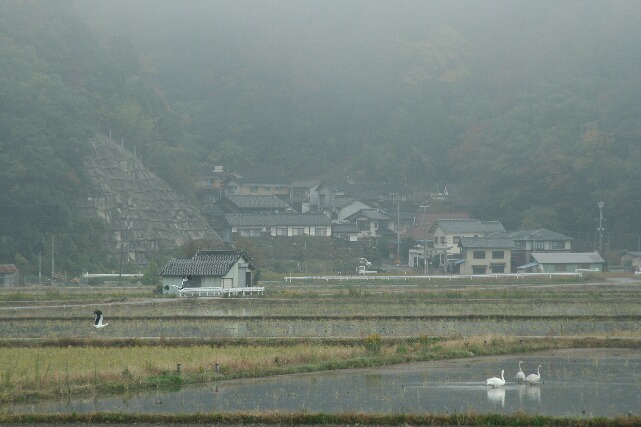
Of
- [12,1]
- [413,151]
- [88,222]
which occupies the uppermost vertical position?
[12,1]

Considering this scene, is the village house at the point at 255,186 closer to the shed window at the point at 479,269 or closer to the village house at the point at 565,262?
the shed window at the point at 479,269

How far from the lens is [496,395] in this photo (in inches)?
548

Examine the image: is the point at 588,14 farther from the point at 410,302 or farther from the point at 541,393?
the point at 541,393

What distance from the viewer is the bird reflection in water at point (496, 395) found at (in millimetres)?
13479

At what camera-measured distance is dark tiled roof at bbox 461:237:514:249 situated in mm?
49656

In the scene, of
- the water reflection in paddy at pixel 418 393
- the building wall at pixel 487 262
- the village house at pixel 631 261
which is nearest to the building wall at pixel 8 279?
the building wall at pixel 487 262

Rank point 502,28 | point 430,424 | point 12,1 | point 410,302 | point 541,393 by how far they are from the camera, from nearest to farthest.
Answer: point 430,424
point 541,393
point 410,302
point 12,1
point 502,28

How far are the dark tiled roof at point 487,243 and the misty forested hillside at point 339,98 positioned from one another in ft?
27.9

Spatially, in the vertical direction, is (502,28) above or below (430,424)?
above

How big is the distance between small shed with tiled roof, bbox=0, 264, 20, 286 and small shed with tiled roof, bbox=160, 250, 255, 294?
1016 cm

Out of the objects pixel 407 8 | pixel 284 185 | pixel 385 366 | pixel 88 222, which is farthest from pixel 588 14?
pixel 385 366

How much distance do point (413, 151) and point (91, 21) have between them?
3021cm

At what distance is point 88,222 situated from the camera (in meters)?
48.6

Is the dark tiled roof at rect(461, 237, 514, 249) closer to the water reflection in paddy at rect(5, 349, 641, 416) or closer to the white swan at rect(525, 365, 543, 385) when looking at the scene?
the water reflection in paddy at rect(5, 349, 641, 416)
